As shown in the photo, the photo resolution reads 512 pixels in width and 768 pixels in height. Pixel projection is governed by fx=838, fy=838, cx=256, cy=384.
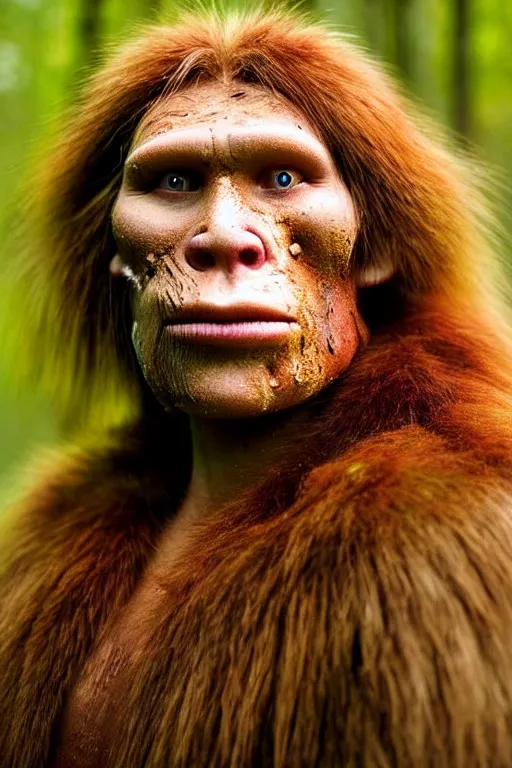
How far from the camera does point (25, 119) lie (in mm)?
4266

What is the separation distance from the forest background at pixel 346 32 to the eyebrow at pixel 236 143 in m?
0.83

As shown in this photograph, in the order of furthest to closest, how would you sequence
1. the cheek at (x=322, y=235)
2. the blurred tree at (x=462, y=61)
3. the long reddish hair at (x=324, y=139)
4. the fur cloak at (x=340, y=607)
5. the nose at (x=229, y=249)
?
the blurred tree at (x=462, y=61) < the long reddish hair at (x=324, y=139) < the cheek at (x=322, y=235) < the nose at (x=229, y=249) < the fur cloak at (x=340, y=607)

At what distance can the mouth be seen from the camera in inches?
54.2

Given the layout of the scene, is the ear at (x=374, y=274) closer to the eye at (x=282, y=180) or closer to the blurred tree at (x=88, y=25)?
the eye at (x=282, y=180)

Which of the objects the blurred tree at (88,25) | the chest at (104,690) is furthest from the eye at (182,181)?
the blurred tree at (88,25)

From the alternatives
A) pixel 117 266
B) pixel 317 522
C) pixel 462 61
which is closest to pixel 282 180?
pixel 117 266

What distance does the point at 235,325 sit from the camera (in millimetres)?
1390

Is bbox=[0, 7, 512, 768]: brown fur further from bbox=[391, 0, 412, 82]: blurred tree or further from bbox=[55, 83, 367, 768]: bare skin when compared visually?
bbox=[391, 0, 412, 82]: blurred tree

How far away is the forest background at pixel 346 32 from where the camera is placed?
3107 mm

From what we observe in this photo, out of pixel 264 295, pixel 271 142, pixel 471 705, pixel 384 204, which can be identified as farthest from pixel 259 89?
pixel 471 705

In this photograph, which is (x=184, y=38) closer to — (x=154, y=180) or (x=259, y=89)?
(x=259, y=89)

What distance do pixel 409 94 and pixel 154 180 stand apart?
2.52ft

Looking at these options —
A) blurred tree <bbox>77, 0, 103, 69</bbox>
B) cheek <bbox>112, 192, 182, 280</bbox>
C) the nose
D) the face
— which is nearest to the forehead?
the face

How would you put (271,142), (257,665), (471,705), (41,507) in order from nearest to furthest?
(471,705) → (257,665) → (271,142) → (41,507)
